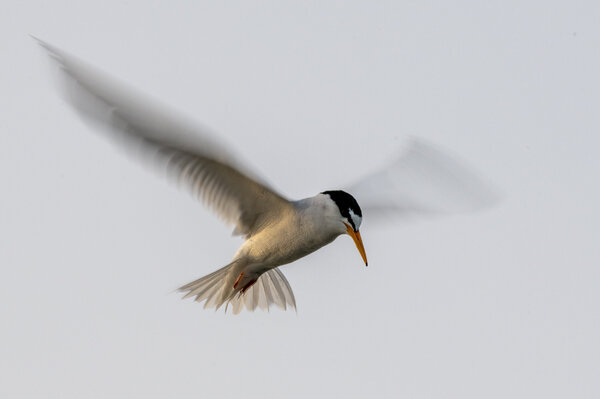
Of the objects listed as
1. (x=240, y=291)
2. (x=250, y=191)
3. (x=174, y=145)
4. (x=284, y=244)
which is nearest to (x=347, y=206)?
(x=284, y=244)

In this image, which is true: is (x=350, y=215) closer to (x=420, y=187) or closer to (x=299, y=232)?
(x=299, y=232)

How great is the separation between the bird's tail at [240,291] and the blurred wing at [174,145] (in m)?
0.52

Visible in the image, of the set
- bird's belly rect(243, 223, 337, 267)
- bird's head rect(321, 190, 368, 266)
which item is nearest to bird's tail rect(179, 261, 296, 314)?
bird's belly rect(243, 223, 337, 267)

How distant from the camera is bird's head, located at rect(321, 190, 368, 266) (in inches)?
285

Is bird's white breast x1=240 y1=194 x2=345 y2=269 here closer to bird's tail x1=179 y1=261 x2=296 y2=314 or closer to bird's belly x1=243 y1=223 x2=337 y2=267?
bird's belly x1=243 y1=223 x2=337 y2=267

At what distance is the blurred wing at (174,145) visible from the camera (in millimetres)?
5953

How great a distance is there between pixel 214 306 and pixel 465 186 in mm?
2396

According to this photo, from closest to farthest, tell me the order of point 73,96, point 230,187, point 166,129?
point 73,96
point 166,129
point 230,187

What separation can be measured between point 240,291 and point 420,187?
1.80 meters

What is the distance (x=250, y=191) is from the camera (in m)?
7.52

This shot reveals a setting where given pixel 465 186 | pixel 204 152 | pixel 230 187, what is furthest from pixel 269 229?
pixel 465 186

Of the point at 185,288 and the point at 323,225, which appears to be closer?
the point at 323,225

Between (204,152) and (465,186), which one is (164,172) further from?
(465,186)

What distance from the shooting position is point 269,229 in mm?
7617
